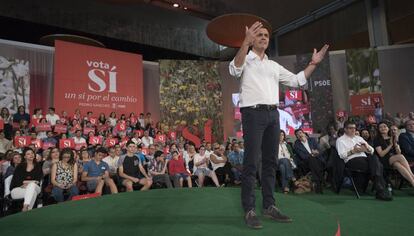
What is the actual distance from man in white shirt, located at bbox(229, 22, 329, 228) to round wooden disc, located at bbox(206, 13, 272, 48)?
6.44 meters

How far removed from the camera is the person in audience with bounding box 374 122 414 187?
14.5ft

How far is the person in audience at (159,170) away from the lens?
5926 millimetres

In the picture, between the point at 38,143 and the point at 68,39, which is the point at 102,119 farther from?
the point at 68,39

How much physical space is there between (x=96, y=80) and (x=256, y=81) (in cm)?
830

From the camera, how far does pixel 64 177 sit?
4633 millimetres

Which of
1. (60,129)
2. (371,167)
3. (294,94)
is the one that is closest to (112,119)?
(60,129)

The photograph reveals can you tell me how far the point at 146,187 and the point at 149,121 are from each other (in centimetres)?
447

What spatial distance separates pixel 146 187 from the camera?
217 inches

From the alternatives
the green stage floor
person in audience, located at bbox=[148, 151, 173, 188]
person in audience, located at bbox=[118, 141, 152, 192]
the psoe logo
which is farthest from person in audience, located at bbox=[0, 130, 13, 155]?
the green stage floor

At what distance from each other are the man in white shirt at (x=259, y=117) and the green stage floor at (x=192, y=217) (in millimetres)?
201

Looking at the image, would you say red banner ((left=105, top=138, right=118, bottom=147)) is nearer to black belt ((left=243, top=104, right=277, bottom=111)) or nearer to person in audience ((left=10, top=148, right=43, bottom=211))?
person in audience ((left=10, top=148, right=43, bottom=211))

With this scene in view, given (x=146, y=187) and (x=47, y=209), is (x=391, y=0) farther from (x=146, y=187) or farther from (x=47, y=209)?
(x=47, y=209)

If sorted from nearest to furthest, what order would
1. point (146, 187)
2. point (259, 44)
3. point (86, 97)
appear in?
point (259, 44) < point (146, 187) < point (86, 97)

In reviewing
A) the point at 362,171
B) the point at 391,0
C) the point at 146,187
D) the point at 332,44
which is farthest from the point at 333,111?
the point at 146,187
